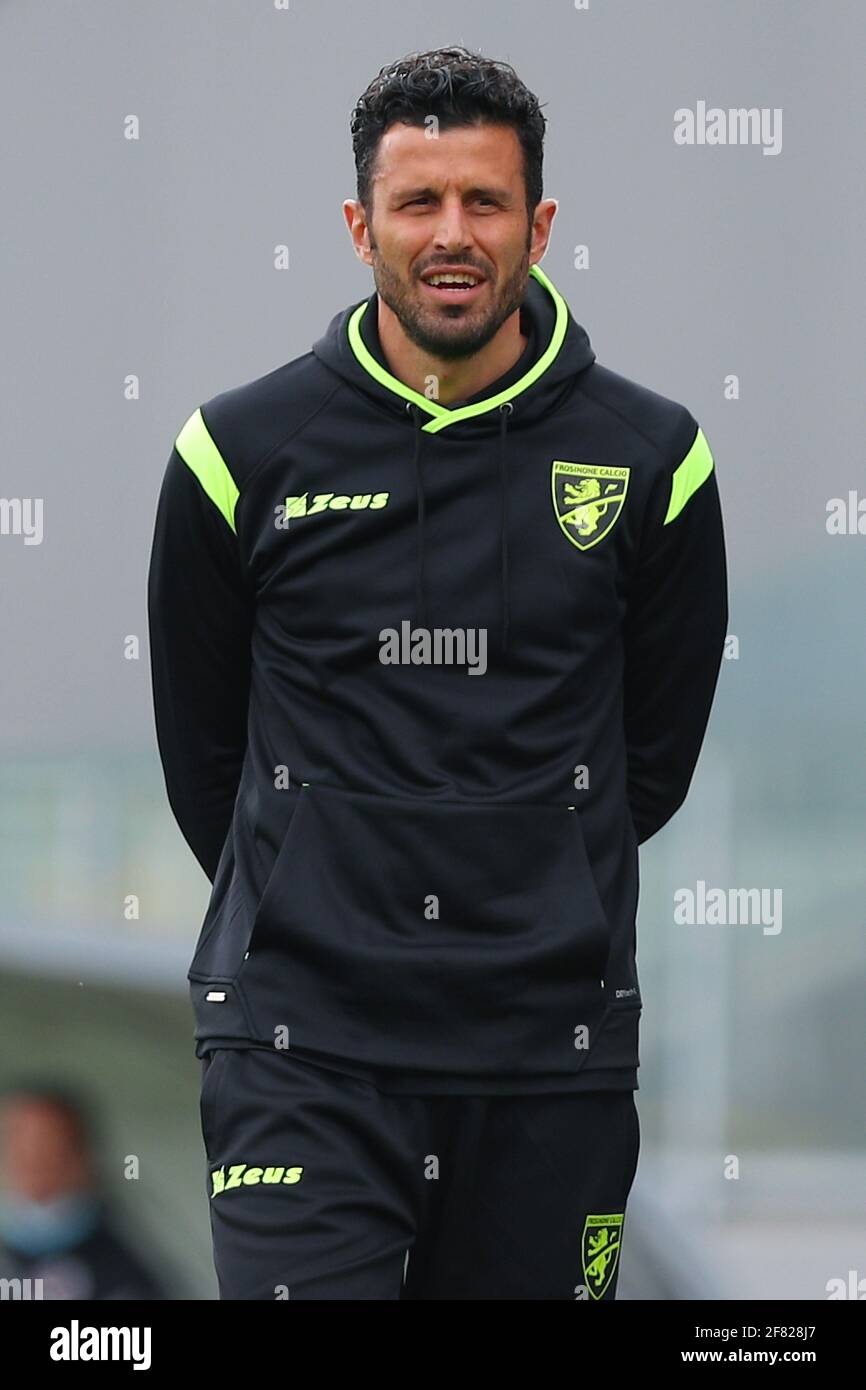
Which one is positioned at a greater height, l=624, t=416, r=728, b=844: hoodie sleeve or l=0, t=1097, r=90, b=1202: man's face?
l=624, t=416, r=728, b=844: hoodie sleeve

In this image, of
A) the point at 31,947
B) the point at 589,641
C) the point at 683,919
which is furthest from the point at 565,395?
the point at 683,919

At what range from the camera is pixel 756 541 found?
671cm

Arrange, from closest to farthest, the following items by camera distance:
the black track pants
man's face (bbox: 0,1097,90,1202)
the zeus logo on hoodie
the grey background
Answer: the black track pants → the zeus logo on hoodie → man's face (bbox: 0,1097,90,1202) → the grey background

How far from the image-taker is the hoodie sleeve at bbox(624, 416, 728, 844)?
2744 millimetres

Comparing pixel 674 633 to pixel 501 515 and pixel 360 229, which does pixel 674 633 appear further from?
pixel 360 229

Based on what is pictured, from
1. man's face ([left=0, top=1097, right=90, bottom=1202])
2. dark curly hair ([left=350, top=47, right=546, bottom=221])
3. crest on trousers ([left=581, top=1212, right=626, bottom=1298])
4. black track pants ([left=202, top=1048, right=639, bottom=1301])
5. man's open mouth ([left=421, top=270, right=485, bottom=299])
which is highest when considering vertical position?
dark curly hair ([left=350, top=47, right=546, bottom=221])

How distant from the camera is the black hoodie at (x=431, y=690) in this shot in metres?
2.52

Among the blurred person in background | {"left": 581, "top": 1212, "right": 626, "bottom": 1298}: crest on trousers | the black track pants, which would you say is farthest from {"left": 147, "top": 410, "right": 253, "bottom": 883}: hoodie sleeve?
the blurred person in background

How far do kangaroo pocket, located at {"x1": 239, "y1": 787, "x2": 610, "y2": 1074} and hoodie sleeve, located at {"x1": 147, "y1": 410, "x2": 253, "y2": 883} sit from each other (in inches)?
11.7

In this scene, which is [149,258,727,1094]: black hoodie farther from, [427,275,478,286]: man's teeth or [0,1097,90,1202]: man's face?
[0,1097,90,1202]: man's face

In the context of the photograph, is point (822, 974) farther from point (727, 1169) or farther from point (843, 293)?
point (843, 293)

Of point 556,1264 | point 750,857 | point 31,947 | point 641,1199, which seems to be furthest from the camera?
point 750,857

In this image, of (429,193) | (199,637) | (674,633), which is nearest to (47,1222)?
(199,637)
